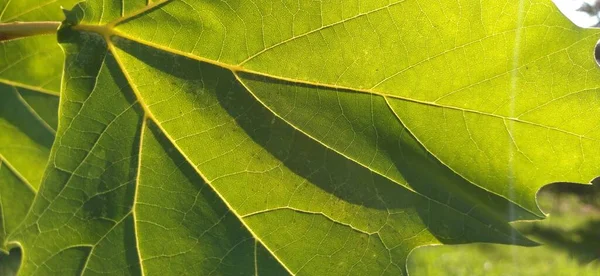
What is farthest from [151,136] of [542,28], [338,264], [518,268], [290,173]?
[518,268]

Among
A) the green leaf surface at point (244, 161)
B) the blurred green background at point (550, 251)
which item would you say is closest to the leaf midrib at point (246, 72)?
the green leaf surface at point (244, 161)

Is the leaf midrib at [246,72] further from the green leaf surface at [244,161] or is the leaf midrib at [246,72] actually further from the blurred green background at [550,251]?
the blurred green background at [550,251]

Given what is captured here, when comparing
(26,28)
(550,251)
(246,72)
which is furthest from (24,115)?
(550,251)

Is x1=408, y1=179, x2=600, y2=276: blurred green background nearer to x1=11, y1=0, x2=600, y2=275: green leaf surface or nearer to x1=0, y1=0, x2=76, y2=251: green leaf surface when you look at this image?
x1=0, y1=0, x2=76, y2=251: green leaf surface

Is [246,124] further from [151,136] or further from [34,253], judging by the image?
[34,253]

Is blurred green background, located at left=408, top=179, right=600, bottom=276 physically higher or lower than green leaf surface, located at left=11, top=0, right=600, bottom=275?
lower

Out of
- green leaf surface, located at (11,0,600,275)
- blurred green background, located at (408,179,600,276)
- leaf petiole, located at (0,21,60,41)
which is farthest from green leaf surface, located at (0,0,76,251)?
blurred green background, located at (408,179,600,276)
